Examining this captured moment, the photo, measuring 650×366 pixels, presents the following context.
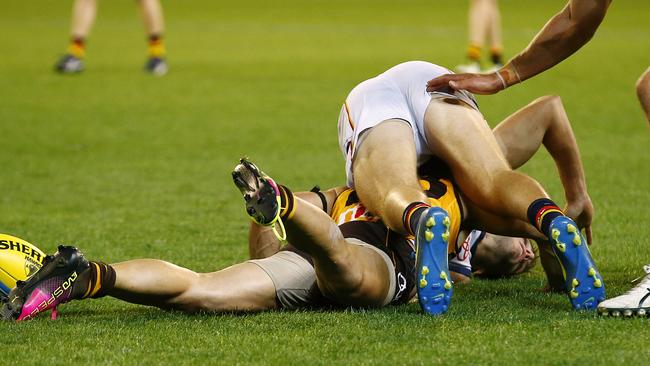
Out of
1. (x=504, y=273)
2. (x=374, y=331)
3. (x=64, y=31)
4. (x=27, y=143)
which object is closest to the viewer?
(x=374, y=331)

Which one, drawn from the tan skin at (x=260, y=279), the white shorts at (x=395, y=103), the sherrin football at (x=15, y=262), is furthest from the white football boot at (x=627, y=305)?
the sherrin football at (x=15, y=262)

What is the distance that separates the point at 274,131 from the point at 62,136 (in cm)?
177

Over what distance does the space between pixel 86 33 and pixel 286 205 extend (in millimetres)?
10177

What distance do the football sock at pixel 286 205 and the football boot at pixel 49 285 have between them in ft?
Result: 2.33

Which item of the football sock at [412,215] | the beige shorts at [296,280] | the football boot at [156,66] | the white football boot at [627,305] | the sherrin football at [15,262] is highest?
the football sock at [412,215]

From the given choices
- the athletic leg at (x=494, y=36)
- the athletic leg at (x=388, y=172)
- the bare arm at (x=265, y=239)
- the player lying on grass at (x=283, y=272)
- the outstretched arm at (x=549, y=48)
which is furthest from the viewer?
the athletic leg at (x=494, y=36)

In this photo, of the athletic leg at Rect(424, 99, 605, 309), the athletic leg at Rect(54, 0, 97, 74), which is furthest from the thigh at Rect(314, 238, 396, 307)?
the athletic leg at Rect(54, 0, 97, 74)

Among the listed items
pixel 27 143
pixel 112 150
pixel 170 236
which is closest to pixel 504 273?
pixel 170 236

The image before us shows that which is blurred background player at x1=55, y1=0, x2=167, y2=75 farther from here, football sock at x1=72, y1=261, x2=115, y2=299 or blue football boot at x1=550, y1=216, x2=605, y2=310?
blue football boot at x1=550, y1=216, x2=605, y2=310

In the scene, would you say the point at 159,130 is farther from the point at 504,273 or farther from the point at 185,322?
the point at 185,322

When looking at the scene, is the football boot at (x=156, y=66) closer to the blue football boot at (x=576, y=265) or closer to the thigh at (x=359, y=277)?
the thigh at (x=359, y=277)

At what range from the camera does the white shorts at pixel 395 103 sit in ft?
15.9

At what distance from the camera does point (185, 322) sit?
13.2 feet

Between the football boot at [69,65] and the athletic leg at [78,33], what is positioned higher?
the athletic leg at [78,33]
